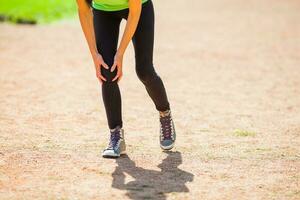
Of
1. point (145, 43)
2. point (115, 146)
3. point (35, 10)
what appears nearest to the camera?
point (145, 43)

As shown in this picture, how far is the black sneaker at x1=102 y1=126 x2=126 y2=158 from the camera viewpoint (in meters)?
5.78

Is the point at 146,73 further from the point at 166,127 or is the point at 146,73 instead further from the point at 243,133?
the point at 243,133

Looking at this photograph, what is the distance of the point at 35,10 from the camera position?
1602 centimetres

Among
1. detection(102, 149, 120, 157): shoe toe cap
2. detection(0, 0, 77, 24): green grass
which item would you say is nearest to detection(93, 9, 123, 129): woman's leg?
detection(102, 149, 120, 157): shoe toe cap

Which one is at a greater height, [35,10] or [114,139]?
[114,139]

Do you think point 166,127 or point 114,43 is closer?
point 114,43

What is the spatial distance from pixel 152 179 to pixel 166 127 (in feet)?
3.50

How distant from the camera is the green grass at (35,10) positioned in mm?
14930

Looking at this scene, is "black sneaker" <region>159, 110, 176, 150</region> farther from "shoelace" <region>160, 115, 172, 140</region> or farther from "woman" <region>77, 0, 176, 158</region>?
"woman" <region>77, 0, 176, 158</region>

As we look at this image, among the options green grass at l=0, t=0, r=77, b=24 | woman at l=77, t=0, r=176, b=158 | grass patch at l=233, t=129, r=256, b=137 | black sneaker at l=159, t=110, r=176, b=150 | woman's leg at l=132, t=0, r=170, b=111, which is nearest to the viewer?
woman at l=77, t=0, r=176, b=158

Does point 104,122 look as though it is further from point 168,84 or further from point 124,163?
point 168,84

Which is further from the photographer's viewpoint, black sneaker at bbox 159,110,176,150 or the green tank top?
black sneaker at bbox 159,110,176,150

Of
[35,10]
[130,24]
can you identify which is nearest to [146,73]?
[130,24]

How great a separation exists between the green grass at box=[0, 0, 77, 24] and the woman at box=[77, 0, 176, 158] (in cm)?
933
